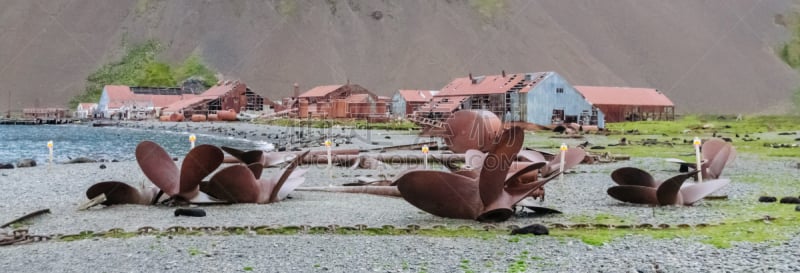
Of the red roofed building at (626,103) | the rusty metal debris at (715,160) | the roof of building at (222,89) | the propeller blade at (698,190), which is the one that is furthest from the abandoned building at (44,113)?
the propeller blade at (698,190)

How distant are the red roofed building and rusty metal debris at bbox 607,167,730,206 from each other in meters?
56.9

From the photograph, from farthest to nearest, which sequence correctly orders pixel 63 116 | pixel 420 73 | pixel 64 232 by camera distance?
pixel 420 73 → pixel 63 116 → pixel 64 232

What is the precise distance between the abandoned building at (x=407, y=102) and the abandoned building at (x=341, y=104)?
1.63 metres

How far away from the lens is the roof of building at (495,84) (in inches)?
2266

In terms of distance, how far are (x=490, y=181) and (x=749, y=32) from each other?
15497 centimetres

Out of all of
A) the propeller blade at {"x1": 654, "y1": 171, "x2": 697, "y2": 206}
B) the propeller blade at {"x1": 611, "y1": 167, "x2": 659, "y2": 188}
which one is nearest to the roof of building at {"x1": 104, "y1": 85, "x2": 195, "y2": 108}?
the propeller blade at {"x1": 611, "y1": 167, "x2": 659, "y2": 188}

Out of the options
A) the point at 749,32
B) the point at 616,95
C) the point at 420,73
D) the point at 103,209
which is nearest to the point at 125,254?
the point at 103,209

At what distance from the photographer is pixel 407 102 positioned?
8250 cm

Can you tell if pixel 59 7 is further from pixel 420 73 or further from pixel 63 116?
pixel 420 73

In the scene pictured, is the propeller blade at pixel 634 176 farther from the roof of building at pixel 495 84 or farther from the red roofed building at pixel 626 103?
the red roofed building at pixel 626 103

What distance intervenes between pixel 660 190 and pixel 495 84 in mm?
50795

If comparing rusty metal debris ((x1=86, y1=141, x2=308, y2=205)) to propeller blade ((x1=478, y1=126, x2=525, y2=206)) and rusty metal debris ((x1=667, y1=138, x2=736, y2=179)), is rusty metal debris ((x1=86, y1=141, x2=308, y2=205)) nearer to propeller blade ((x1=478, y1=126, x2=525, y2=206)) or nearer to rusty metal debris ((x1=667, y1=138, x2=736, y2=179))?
propeller blade ((x1=478, y1=126, x2=525, y2=206))

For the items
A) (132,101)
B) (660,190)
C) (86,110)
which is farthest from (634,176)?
(86,110)

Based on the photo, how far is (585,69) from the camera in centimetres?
12419
